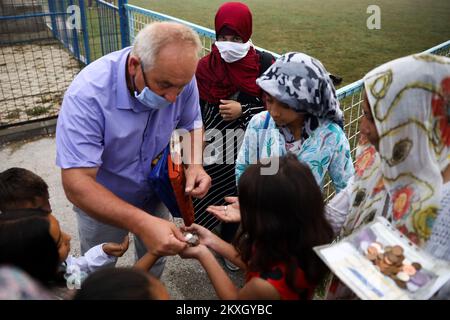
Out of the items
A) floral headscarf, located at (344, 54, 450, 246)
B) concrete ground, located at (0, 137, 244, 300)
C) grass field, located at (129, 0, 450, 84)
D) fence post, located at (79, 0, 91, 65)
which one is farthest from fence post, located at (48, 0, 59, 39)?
floral headscarf, located at (344, 54, 450, 246)

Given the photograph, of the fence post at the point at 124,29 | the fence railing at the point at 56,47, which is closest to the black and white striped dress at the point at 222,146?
the fence railing at the point at 56,47

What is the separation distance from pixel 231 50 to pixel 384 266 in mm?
1960

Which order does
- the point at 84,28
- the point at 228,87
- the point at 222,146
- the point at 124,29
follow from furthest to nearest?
the point at 84,28, the point at 124,29, the point at 222,146, the point at 228,87

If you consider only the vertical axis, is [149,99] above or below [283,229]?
above

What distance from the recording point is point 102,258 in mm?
2082

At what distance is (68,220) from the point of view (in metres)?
3.41

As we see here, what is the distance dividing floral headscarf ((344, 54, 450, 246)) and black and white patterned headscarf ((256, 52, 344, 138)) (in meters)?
0.45

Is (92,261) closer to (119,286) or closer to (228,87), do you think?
(119,286)


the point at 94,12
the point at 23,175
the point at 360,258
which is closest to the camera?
the point at 360,258

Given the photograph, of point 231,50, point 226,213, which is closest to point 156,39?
point 226,213
